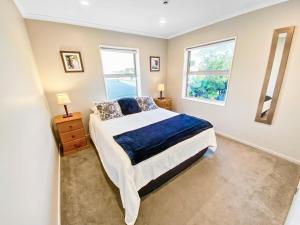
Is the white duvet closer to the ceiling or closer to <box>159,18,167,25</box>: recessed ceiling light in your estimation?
the ceiling

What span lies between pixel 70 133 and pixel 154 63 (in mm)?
2790

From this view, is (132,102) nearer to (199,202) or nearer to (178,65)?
(178,65)

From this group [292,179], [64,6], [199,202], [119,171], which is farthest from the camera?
[64,6]


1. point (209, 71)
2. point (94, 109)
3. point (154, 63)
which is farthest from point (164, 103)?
point (94, 109)

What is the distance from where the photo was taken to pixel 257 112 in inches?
93.8

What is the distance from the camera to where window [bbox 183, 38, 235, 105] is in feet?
9.12

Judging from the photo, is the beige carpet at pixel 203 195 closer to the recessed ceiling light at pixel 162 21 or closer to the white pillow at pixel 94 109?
the white pillow at pixel 94 109

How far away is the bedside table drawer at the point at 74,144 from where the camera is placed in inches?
96.3

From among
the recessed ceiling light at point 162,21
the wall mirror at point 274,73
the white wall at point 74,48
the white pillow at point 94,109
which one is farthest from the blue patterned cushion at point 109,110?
the wall mirror at point 274,73

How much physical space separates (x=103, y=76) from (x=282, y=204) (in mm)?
3565

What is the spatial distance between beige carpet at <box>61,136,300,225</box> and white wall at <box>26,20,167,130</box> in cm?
140

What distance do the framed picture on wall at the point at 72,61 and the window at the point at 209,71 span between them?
8.66 ft

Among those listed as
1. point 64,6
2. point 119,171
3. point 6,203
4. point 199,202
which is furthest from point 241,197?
point 64,6

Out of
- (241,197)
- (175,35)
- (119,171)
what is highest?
(175,35)
